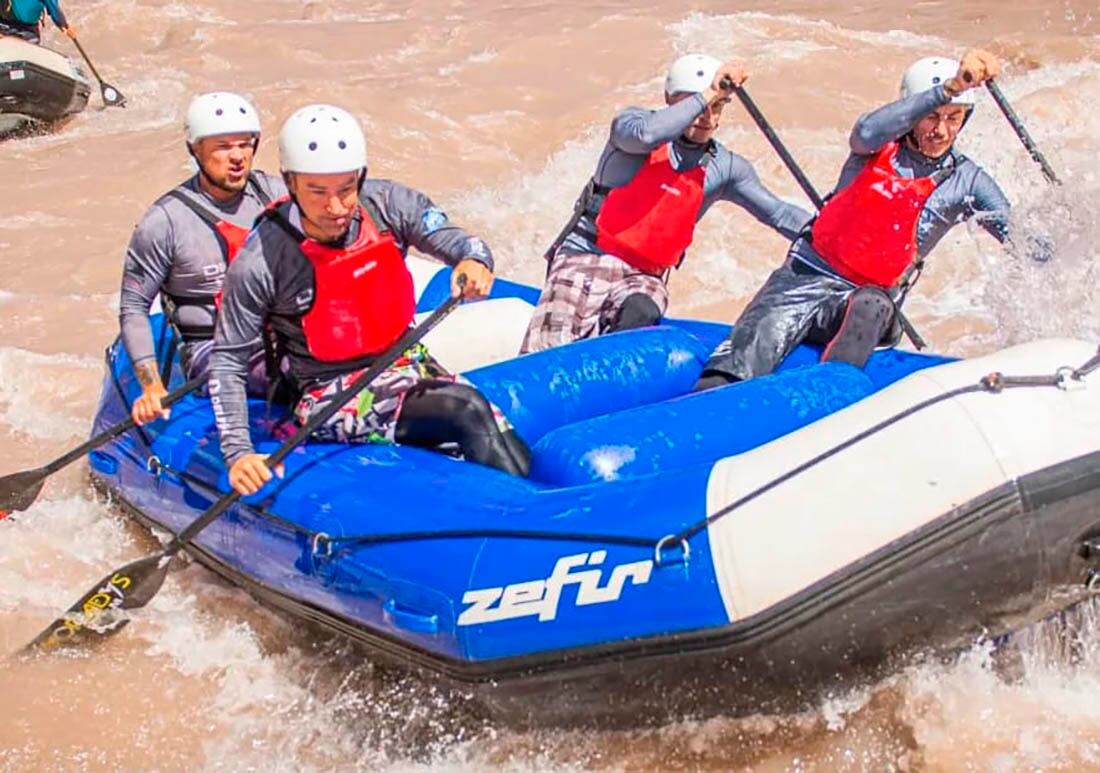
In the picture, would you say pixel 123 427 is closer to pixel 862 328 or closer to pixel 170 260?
pixel 170 260

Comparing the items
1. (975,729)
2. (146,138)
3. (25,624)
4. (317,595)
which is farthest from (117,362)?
(146,138)

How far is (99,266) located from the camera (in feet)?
22.4

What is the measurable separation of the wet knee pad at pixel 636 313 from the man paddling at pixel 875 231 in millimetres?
354

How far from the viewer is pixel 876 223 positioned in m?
4.15

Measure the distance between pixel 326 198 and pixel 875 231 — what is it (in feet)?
5.70

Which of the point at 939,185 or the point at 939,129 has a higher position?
the point at 939,129

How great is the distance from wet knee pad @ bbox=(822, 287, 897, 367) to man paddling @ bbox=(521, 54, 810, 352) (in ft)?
1.81

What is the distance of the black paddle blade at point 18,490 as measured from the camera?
4.26 m

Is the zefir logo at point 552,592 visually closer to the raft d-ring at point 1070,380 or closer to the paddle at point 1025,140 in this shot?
the raft d-ring at point 1070,380

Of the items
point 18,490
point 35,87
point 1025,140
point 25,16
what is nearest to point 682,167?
point 1025,140

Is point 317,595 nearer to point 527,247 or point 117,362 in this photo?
point 117,362

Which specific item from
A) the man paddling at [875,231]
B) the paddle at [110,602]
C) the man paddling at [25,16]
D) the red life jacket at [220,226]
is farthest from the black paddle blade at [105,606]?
the man paddling at [25,16]

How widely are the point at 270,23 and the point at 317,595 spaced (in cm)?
906

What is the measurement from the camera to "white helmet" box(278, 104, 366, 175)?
3.29 meters
